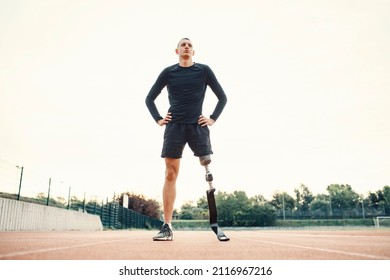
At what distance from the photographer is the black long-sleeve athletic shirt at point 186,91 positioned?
10.2 ft

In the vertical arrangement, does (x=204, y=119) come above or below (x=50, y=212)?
above

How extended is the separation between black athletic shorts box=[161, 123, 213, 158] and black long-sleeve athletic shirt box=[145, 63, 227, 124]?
7 cm

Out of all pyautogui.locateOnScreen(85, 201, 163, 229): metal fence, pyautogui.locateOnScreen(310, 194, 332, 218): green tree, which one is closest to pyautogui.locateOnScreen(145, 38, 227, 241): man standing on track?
pyautogui.locateOnScreen(85, 201, 163, 229): metal fence

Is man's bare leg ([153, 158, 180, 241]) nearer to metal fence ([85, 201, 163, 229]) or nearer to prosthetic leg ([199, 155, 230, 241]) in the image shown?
prosthetic leg ([199, 155, 230, 241])

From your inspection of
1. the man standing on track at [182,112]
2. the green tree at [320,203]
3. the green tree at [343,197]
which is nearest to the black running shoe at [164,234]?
the man standing on track at [182,112]

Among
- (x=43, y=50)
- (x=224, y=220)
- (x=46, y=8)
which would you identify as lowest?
(x=224, y=220)

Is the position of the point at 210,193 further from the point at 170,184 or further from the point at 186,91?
the point at 186,91

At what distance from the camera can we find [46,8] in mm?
4918

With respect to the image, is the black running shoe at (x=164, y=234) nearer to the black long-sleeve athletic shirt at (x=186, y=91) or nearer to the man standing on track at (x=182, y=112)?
the man standing on track at (x=182, y=112)

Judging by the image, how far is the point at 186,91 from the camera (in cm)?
319
